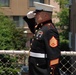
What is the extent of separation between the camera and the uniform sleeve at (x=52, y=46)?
360cm

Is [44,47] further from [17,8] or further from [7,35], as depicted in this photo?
[17,8]

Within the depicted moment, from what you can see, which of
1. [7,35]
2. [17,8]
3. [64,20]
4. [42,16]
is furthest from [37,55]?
[17,8]

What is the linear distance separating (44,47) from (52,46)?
11cm

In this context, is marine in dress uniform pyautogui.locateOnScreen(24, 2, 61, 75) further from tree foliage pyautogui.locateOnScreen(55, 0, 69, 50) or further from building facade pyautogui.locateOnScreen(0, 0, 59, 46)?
building facade pyautogui.locateOnScreen(0, 0, 59, 46)

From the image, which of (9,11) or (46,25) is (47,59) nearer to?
(46,25)

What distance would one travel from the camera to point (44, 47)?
369 centimetres

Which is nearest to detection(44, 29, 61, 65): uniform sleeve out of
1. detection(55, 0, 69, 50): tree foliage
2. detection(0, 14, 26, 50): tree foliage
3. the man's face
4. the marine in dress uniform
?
the marine in dress uniform

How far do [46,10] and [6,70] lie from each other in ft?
6.07

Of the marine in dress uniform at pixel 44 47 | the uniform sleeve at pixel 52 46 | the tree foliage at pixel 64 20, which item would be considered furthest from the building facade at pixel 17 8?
the uniform sleeve at pixel 52 46

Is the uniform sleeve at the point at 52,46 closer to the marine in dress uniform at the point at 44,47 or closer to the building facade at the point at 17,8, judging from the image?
the marine in dress uniform at the point at 44,47

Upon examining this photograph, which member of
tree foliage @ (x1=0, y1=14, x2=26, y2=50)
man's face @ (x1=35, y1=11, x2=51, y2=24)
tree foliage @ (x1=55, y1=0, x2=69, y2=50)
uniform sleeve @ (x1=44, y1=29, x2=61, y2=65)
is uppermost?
man's face @ (x1=35, y1=11, x2=51, y2=24)

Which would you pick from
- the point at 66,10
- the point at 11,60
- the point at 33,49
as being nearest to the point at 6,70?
the point at 11,60

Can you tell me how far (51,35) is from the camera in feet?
12.0

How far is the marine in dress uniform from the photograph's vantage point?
362 centimetres
